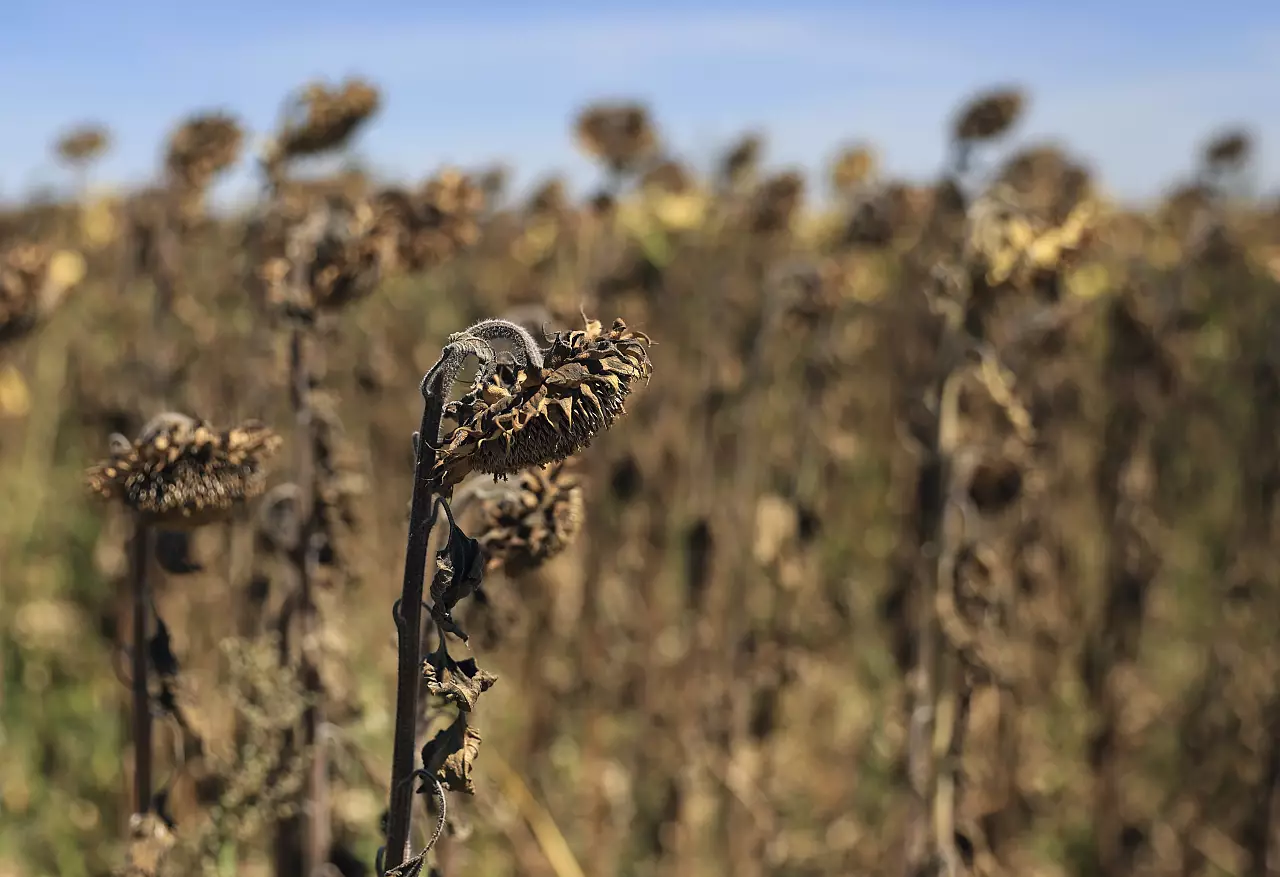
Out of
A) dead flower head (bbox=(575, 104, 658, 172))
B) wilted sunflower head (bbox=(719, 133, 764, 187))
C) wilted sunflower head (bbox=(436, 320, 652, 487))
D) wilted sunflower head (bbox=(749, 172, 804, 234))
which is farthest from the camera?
wilted sunflower head (bbox=(719, 133, 764, 187))

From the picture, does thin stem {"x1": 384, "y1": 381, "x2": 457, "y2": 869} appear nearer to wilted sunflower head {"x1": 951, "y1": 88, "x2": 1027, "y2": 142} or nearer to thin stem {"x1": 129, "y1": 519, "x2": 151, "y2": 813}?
thin stem {"x1": 129, "y1": 519, "x2": 151, "y2": 813}

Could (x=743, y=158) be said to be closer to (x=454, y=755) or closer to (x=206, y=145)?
(x=206, y=145)

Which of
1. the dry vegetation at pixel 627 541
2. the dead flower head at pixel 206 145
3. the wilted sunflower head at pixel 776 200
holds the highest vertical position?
the dead flower head at pixel 206 145

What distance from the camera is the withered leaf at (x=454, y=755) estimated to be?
1.41 m

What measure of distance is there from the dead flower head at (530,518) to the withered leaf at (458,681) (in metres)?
0.43

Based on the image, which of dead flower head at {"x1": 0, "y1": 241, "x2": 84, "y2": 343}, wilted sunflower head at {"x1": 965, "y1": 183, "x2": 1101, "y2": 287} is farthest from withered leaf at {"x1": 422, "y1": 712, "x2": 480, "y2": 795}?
dead flower head at {"x1": 0, "y1": 241, "x2": 84, "y2": 343}

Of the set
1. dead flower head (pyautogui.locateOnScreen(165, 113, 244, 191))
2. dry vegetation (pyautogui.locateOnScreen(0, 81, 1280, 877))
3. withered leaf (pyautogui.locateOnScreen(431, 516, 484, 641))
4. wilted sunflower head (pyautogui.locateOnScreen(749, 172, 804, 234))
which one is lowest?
dry vegetation (pyautogui.locateOnScreen(0, 81, 1280, 877))

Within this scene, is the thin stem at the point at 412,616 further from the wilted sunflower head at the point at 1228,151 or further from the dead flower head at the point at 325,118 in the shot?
the wilted sunflower head at the point at 1228,151

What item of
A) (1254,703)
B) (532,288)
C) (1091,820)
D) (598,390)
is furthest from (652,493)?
(598,390)

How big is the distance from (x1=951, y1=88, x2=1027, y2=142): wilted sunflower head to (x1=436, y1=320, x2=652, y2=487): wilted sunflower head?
7.86ft

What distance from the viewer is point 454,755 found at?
1411mm

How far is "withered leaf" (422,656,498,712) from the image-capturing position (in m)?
1.34

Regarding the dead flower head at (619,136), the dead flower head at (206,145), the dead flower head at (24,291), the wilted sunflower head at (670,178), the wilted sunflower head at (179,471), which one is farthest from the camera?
the wilted sunflower head at (670,178)

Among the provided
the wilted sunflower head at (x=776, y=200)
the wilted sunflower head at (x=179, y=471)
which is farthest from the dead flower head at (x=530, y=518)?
the wilted sunflower head at (x=776, y=200)
